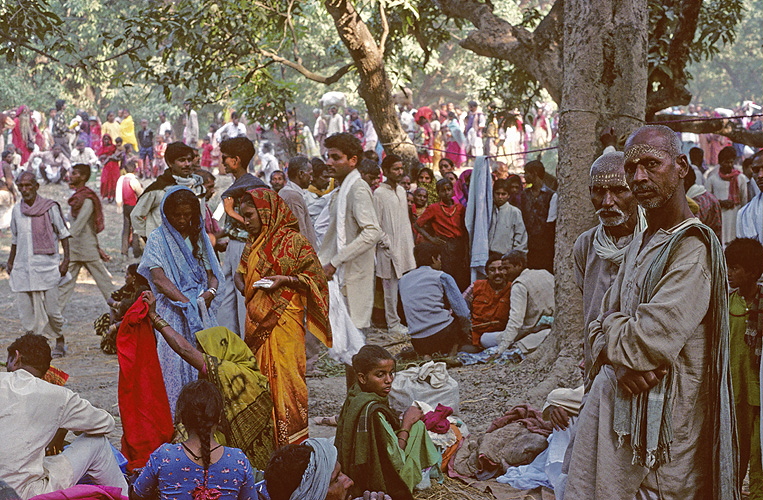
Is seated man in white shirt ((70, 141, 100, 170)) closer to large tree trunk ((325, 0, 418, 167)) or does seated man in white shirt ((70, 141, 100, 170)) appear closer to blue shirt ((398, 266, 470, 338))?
large tree trunk ((325, 0, 418, 167))

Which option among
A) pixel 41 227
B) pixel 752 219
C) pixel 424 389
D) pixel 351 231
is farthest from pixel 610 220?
pixel 41 227

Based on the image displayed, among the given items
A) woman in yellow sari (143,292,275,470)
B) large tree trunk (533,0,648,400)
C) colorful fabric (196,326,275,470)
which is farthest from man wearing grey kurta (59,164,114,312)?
large tree trunk (533,0,648,400)

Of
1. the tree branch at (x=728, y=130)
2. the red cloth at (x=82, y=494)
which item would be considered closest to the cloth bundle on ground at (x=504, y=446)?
the red cloth at (x=82, y=494)

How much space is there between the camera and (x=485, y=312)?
25.9 feet

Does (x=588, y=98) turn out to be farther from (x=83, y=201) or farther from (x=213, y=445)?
(x=83, y=201)

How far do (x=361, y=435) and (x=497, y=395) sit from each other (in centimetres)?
230

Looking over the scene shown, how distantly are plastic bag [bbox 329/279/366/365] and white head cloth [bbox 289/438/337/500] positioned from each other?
6.04 feet

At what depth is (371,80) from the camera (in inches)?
440

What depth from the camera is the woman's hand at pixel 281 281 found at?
459 cm

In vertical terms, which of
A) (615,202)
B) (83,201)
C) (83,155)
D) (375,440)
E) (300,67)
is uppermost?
(300,67)

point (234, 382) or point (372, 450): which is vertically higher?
point (234, 382)

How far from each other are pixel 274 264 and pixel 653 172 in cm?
259

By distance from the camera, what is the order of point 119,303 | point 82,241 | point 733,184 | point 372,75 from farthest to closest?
point 372,75 → point 733,184 → point 82,241 → point 119,303

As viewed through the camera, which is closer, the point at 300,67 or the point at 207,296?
the point at 207,296
